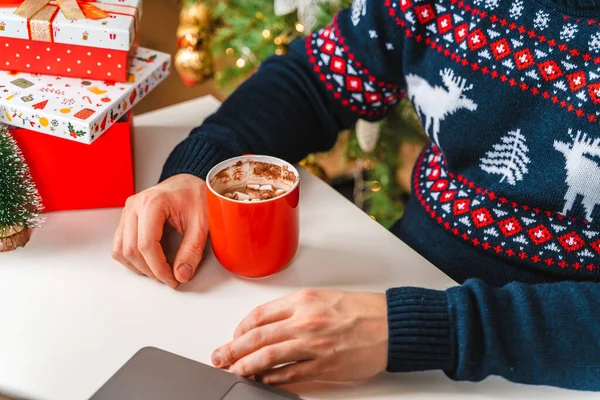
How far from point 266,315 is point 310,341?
0.05 meters

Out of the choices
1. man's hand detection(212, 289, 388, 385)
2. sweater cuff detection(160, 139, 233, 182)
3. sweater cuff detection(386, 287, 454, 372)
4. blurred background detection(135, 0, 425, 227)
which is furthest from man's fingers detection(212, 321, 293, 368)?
blurred background detection(135, 0, 425, 227)

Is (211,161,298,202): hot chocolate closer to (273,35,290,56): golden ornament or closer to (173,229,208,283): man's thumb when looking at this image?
(173,229,208,283): man's thumb

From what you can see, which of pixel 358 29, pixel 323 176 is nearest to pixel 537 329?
pixel 358 29

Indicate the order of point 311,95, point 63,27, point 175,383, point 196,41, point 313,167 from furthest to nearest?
point 196,41
point 313,167
point 311,95
point 63,27
point 175,383

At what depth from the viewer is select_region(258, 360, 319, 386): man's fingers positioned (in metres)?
0.56

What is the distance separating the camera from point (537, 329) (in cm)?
57

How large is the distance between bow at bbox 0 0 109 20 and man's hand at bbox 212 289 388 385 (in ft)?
1.47

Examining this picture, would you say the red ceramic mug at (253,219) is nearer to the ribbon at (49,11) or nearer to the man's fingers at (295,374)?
the man's fingers at (295,374)

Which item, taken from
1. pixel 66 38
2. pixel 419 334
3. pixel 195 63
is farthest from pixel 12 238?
pixel 195 63

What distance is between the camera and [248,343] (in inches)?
22.5

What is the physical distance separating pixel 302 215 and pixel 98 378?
34 centimetres

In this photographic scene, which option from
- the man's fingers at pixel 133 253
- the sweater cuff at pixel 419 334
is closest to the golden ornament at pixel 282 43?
the man's fingers at pixel 133 253

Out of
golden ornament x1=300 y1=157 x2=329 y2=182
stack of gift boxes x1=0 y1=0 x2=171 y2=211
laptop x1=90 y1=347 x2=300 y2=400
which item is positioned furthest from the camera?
golden ornament x1=300 y1=157 x2=329 y2=182

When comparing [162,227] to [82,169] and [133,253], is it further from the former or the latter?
[82,169]
